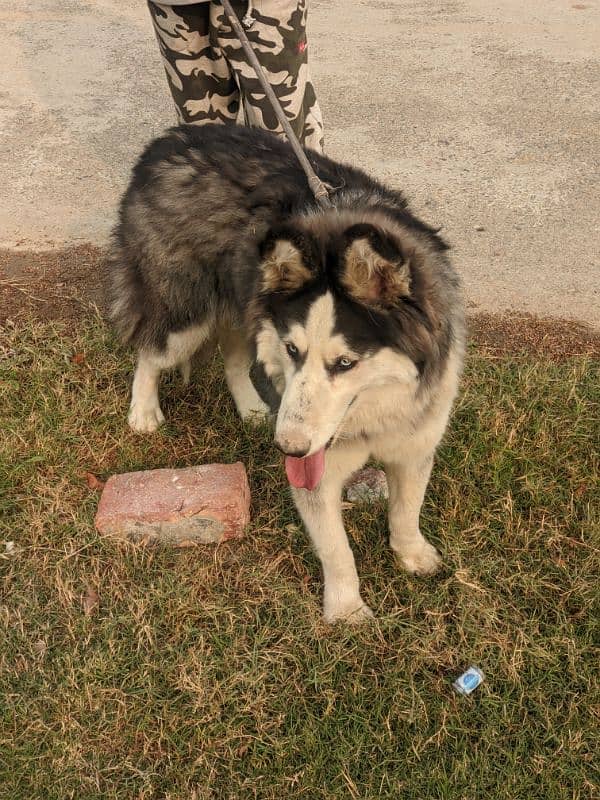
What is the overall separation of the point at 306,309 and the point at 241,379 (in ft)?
4.83

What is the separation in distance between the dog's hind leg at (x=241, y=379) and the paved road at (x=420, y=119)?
4.55 ft

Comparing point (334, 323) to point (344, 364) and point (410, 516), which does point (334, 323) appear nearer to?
point (344, 364)

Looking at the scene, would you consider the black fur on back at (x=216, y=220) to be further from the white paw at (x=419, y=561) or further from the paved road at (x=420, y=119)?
the paved road at (x=420, y=119)

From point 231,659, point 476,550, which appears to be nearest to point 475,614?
point 476,550

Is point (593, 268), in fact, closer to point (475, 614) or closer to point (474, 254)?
point (474, 254)

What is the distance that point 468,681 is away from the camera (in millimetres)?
2613

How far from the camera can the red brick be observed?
3.06 m

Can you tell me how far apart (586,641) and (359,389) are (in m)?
1.21

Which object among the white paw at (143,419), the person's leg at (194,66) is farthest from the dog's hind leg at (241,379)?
the person's leg at (194,66)

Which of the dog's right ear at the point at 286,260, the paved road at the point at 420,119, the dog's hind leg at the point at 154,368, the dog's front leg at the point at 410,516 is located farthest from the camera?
the paved road at the point at 420,119

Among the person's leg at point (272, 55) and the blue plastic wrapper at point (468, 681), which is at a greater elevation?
the person's leg at point (272, 55)

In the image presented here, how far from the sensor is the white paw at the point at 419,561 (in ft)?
9.84

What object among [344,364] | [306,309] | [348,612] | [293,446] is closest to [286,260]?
[306,309]

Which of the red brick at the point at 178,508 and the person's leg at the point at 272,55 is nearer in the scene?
the red brick at the point at 178,508
